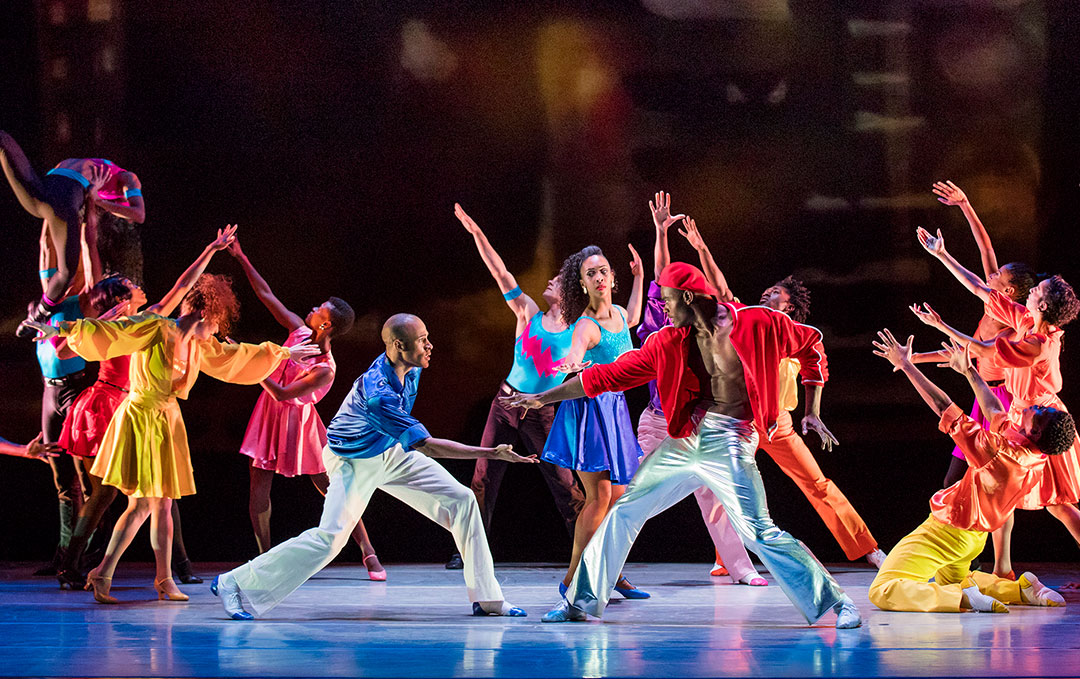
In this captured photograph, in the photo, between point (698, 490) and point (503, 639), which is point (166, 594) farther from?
point (698, 490)

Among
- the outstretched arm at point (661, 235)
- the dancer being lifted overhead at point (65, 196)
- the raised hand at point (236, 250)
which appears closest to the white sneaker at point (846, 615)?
the outstretched arm at point (661, 235)

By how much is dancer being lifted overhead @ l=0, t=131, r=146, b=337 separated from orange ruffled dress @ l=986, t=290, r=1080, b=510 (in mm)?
4746

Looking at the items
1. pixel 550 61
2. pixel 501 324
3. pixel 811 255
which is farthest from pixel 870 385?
pixel 550 61

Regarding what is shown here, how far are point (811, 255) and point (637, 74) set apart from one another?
152cm

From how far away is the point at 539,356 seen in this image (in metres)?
6.07

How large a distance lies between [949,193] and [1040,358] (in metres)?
1.41

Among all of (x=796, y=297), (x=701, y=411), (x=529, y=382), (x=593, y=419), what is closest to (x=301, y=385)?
(x=529, y=382)

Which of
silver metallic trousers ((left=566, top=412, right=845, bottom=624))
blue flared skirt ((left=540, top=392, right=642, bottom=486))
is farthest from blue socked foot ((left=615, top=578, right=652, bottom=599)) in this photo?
silver metallic trousers ((left=566, top=412, right=845, bottom=624))

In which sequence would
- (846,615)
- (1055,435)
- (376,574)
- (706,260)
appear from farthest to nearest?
(706,260)
(376,574)
(1055,435)
(846,615)

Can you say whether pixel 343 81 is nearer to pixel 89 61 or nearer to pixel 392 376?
pixel 89 61

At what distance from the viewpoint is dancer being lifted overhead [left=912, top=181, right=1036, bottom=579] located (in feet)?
19.1

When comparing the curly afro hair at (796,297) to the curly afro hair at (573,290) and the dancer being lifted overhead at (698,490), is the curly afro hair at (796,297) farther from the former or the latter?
the curly afro hair at (573,290)

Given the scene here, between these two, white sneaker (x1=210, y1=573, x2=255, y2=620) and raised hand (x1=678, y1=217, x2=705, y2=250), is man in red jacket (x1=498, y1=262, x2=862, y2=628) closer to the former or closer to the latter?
white sneaker (x1=210, y1=573, x2=255, y2=620)

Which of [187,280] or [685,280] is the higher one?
[187,280]
